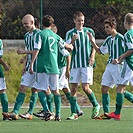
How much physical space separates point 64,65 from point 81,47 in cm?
54

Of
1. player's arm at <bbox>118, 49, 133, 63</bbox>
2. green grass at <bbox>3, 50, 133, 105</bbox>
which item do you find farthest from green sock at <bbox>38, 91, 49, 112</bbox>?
green grass at <bbox>3, 50, 133, 105</bbox>

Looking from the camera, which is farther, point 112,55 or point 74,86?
point 74,86

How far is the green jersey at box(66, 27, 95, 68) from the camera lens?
16328 mm

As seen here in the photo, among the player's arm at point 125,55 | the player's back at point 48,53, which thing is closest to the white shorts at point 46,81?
the player's back at point 48,53

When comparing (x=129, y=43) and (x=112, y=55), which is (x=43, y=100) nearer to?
(x=112, y=55)

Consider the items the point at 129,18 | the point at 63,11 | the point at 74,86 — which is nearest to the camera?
the point at 129,18

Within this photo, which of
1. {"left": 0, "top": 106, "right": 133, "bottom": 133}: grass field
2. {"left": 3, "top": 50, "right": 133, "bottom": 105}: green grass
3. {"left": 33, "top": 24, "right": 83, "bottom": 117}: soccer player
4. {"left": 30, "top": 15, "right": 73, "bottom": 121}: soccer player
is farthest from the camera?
{"left": 3, "top": 50, "right": 133, "bottom": 105}: green grass

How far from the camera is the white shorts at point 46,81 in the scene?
50.6 ft

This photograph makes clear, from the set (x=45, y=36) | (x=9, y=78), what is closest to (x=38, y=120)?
(x=45, y=36)

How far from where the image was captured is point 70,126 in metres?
14.2

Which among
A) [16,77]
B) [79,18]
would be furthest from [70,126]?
[16,77]

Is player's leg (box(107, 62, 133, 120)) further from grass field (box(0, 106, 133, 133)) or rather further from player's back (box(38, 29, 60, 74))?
player's back (box(38, 29, 60, 74))

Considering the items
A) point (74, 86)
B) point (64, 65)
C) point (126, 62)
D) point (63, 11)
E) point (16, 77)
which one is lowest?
point (16, 77)

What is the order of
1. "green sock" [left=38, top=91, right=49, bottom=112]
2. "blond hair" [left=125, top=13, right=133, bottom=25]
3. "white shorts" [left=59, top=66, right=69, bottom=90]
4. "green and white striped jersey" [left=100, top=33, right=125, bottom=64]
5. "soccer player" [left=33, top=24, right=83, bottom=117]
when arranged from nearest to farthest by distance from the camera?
"blond hair" [left=125, top=13, right=133, bottom=25] < "green sock" [left=38, top=91, right=49, bottom=112] < "green and white striped jersey" [left=100, top=33, right=125, bottom=64] < "soccer player" [left=33, top=24, right=83, bottom=117] < "white shorts" [left=59, top=66, right=69, bottom=90]
